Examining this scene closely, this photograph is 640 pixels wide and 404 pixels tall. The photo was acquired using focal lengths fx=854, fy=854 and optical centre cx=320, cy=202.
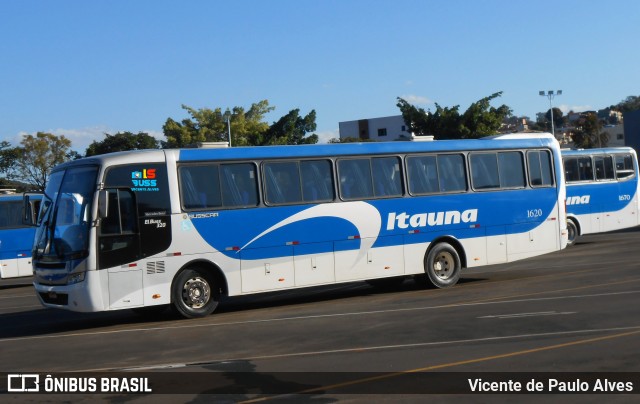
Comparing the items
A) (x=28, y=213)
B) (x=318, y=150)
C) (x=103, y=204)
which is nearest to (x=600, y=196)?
(x=318, y=150)

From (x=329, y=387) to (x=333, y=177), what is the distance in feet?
31.6

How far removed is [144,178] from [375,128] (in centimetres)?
8383

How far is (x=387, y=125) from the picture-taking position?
9719cm

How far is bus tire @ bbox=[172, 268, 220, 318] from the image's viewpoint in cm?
1599

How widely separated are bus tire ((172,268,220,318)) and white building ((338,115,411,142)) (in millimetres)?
77624

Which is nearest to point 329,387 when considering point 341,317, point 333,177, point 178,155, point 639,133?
point 341,317

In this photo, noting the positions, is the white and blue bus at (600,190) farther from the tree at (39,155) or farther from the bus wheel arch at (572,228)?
the tree at (39,155)

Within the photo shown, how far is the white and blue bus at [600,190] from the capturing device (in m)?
31.8

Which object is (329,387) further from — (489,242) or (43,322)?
(489,242)

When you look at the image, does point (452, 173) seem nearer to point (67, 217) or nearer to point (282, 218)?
point (282, 218)

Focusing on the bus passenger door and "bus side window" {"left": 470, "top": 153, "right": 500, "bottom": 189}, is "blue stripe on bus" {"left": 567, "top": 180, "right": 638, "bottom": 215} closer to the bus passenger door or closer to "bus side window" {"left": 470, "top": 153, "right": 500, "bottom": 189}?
"bus side window" {"left": 470, "top": 153, "right": 500, "bottom": 189}

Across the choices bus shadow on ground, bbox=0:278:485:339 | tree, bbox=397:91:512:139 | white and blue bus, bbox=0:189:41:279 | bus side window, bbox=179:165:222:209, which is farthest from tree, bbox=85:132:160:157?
bus side window, bbox=179:165:222:209

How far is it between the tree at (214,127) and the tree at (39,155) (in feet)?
25.7

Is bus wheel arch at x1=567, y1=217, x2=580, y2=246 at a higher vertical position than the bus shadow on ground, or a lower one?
higher
